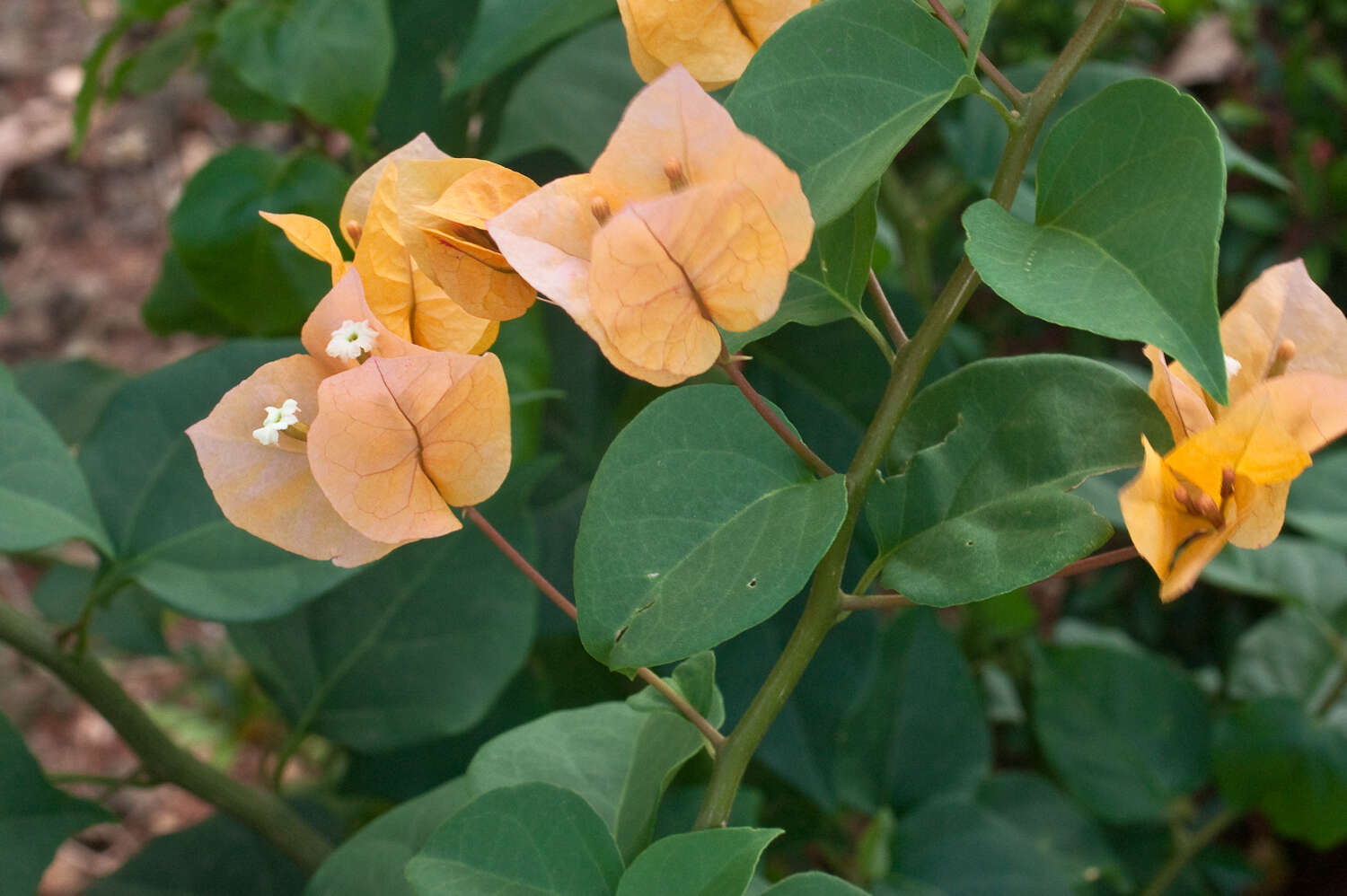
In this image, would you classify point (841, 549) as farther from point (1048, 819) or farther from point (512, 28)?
point (1048, 819)

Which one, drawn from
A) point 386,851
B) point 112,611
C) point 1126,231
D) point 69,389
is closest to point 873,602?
point 1126,231

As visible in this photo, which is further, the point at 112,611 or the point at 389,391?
the point at 112,611

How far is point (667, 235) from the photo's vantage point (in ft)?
0.94

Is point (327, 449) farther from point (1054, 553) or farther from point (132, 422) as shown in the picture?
point (132, 422)

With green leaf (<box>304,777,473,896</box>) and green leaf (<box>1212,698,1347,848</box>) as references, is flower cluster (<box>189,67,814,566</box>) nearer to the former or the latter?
green leaf (<box>304,777,473,896</box>)

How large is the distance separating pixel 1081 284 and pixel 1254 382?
10 centimetres

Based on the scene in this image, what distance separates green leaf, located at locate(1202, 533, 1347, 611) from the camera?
89 cm

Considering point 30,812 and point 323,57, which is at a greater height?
point 323,57

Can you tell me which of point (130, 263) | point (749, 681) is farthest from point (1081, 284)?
point (130, 263)

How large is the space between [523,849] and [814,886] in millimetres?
98

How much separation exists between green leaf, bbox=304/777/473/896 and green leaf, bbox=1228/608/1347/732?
2.22 feet

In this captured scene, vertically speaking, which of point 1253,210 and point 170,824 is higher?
point 1253,210

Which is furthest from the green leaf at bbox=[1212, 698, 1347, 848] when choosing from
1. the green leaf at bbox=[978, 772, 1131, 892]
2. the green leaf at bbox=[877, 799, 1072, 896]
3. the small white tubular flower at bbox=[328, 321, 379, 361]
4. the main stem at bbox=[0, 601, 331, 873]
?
the small white tubular flower at bbox=[328, 321, 379, 361]

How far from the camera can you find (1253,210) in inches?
44.8
